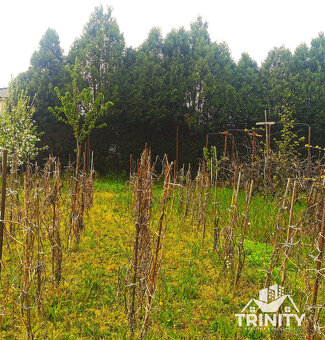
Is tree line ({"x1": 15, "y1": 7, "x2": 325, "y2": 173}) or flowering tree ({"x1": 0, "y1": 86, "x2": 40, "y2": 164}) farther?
tree line ({"x1": 15, "y1": 7, "x2": 325, "y2": 173})

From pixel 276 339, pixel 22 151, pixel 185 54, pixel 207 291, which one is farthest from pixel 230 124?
pixel 276 339

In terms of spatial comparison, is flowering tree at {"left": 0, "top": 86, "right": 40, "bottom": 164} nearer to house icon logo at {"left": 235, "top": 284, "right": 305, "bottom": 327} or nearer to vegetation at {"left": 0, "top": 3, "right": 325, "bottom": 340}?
vegetation at {"left": 0, "top": 3, "right": 325, "bottom": 340}

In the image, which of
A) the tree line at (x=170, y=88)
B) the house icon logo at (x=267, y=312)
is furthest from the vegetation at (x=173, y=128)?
the house icon logo at (x=267, y=312)

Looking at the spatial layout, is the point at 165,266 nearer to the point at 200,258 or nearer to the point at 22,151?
the point at 200,258

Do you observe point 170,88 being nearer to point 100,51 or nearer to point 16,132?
point 100,51

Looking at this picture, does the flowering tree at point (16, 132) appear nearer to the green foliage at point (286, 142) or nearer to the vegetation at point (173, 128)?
the vegetation at point (173, 128)

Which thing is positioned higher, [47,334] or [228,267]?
[228,267]

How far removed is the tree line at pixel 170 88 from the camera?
39.8 feet

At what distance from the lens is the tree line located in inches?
478

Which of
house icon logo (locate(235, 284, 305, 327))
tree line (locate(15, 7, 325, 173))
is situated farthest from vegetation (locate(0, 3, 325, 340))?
house icon logo (locate(235, 284, 305, 327))

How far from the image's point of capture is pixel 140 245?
2.71m

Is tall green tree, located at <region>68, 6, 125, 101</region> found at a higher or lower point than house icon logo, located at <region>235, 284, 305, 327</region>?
higher

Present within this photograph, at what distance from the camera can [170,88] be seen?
1248 centimetres

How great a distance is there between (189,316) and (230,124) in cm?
1065
